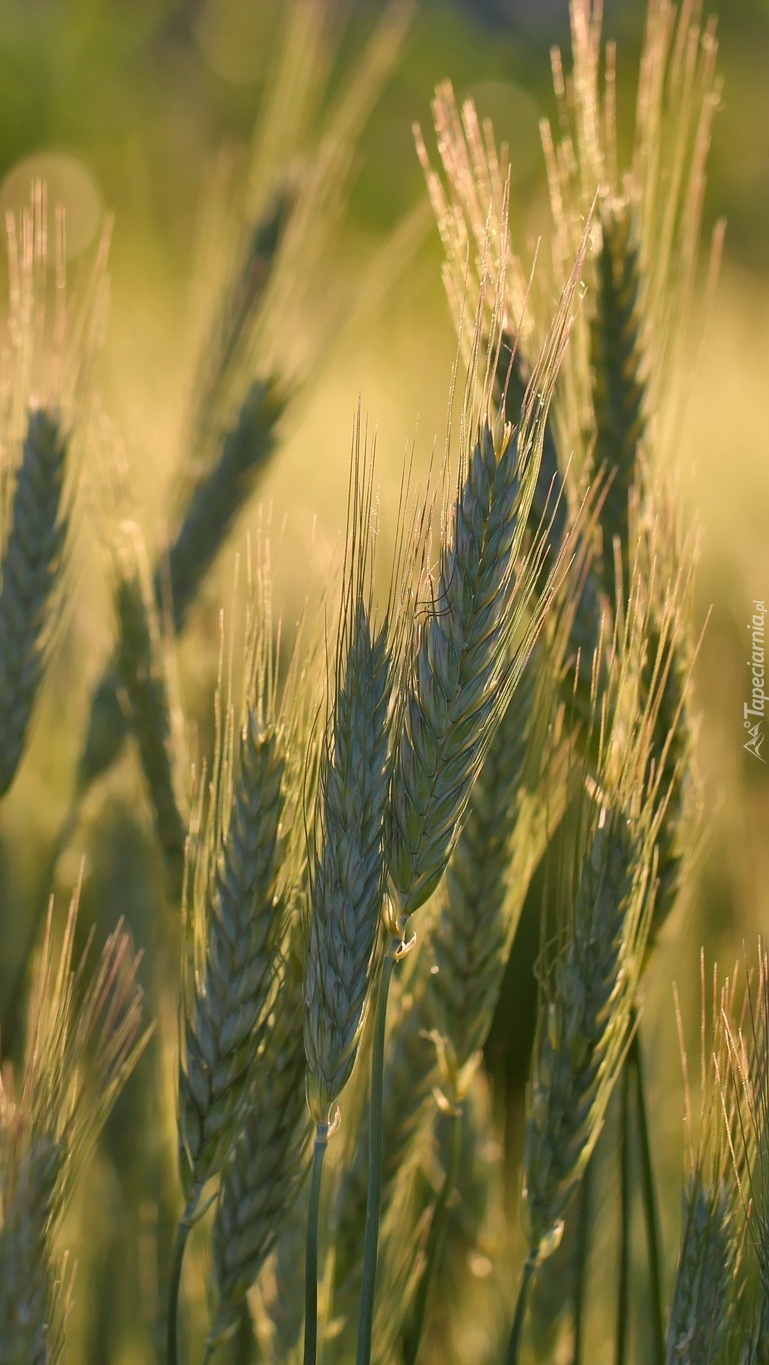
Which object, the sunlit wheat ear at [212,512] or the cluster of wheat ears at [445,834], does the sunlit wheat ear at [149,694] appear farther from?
the sunlit wheat ear at [212,512]

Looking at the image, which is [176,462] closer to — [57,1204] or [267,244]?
[267,244]

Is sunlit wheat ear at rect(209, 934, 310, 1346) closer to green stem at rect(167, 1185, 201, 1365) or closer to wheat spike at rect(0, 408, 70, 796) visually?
green stem at rect(167, 1185, 201, 1365)

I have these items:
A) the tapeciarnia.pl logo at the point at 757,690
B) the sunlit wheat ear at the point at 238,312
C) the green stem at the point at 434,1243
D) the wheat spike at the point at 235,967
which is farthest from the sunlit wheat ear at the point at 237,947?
the sunlit wheat ear at the point at 238,312

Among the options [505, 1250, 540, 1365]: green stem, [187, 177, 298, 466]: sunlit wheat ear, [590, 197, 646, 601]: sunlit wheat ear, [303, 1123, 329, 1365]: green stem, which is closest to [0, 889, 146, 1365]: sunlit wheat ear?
[303, 1123, 329, 1365]: green stem

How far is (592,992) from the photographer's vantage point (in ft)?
1.84

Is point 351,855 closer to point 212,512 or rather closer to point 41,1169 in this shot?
point 41,1169

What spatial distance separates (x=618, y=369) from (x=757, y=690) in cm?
27

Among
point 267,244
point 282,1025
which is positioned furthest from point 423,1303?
point 267,244

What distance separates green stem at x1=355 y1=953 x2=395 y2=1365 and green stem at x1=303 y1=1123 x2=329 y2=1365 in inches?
0.8

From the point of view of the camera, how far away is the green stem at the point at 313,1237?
49cm

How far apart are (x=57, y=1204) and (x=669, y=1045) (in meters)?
0.63

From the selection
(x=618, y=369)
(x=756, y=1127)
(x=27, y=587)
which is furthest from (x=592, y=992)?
(x=27, y=587)

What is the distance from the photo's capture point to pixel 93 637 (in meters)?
1.13

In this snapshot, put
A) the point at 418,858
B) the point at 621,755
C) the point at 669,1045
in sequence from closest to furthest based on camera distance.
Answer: the point at 418,858
the point at 621,755
the point at 669,1045
